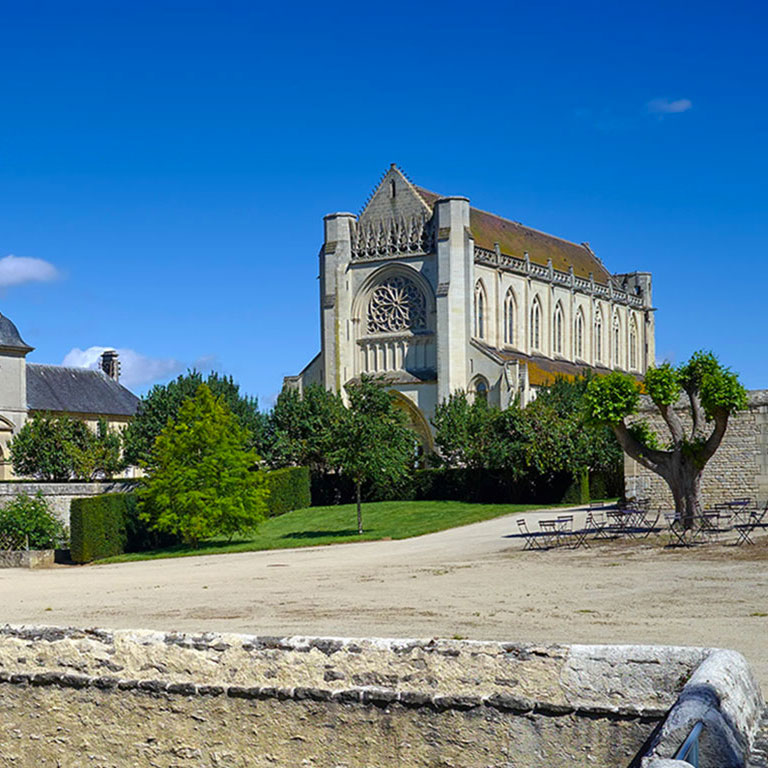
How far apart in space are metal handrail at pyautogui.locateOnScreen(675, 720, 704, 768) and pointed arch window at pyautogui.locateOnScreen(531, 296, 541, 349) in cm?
6940

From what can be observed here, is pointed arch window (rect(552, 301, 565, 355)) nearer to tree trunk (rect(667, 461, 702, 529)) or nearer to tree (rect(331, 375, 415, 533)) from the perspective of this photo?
tree (rect(331, 375, 415, 533))

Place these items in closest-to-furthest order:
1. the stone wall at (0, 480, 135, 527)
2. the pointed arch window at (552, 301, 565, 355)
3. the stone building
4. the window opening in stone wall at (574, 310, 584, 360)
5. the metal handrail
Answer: the metal handrail → the stone wall at (0, 480, 135, 527) → the stone building → the pointed arch window at (552, 301, 565, 355) → the window opening in stone wall at (574, 310, 584, 360)

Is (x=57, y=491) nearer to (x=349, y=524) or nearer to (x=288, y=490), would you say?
(x=288, y=490)

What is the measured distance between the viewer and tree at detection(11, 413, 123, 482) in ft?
200

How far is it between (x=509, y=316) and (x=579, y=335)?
9.00 meters

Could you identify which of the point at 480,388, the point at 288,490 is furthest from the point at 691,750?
the point at 480,388

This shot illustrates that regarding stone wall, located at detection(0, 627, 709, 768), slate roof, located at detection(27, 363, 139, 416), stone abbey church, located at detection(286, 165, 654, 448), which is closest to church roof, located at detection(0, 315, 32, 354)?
slate roof, located at detection(27, 363, 139, 416)

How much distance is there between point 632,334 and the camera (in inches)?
3413

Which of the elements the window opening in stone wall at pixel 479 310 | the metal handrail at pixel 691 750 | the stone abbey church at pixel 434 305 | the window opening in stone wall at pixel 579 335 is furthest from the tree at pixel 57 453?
the metal handrail at pixel 691 750

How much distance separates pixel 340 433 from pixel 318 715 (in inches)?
1142

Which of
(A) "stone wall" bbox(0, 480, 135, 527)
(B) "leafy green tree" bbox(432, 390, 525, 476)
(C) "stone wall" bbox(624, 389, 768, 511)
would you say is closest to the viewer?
(C) "stone wall" bbox(624, 389, 768, 511)

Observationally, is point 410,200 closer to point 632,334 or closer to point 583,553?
point 632,334

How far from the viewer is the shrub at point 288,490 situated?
47250mm

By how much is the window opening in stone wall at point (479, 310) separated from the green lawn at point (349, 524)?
22.5 m
